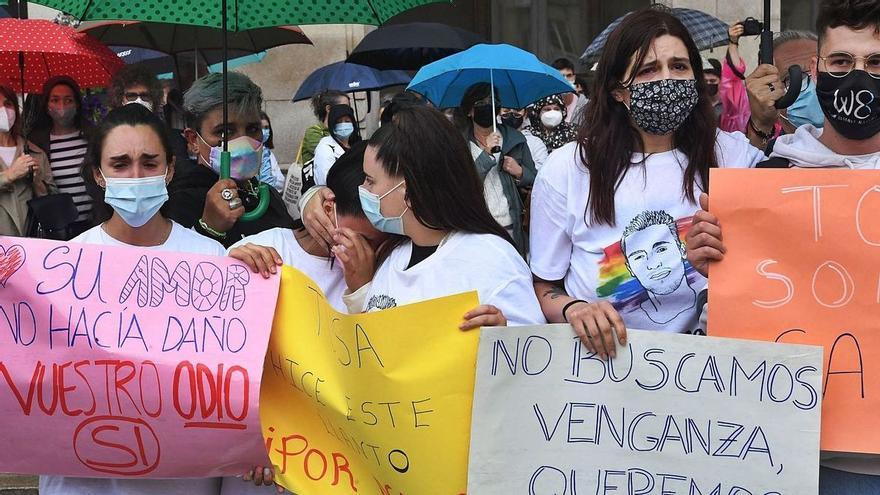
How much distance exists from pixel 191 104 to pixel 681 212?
2.67 metres

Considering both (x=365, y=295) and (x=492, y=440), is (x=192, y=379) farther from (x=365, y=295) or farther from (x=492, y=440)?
(x=492, y=440)

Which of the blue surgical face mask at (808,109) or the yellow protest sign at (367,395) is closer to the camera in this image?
the yellow protest sign at (367,395)

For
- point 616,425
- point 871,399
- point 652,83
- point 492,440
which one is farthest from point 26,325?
point 871,399

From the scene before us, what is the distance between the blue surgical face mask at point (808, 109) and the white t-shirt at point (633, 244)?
7.5 inches

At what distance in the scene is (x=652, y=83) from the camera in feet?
10.9

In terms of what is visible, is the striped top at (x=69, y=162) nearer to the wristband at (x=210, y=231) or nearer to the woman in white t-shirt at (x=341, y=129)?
the woman in white t-shirt at (x=341, y=129)

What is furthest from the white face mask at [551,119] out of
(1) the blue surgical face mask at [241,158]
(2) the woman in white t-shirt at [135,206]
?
(2) the woman in white t-shirt at [135,206]

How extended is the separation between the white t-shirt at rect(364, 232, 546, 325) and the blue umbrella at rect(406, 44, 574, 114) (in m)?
4.63

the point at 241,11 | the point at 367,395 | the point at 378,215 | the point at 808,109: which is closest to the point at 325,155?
the point at 241,11

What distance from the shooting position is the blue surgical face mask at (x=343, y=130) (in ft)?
29.8

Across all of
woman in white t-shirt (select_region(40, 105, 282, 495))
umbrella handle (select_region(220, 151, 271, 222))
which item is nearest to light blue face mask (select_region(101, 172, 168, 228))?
woman in white t-shirt (select_region(40, 105, 282, 495))

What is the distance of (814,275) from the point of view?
115 inches

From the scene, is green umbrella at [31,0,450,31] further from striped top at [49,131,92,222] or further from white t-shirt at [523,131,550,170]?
white t-shirt at [523,131,550,170]

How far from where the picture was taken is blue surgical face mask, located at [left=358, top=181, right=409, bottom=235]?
345 cm
